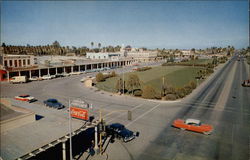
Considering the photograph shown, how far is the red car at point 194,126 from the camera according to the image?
26.8 meters

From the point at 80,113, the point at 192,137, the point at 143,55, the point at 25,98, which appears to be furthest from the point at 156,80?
the point at 143,55

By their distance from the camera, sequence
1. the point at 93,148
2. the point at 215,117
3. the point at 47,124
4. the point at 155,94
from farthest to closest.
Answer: the point at 155,94, the point at 215,117, the point at 93,148, the point at 47,124

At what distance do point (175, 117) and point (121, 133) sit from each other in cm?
1258

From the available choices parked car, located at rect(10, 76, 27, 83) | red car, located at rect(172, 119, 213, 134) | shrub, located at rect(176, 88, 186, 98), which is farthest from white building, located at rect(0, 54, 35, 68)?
red car, located at rect(172, 119, 213, 134)

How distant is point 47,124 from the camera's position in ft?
67.0

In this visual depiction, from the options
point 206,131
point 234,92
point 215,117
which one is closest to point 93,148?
point 206,131

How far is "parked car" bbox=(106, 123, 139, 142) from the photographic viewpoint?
24.9m

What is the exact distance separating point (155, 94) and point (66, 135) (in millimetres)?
30771

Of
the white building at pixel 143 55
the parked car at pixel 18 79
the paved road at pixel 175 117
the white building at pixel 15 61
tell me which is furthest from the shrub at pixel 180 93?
the white building at pixel 143 55

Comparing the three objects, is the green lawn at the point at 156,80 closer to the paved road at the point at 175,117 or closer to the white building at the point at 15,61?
the paved road at the point at 175,117

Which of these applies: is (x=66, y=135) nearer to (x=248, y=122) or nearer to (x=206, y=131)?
(x=206, y=131)

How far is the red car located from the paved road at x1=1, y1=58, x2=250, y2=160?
28.7 inches

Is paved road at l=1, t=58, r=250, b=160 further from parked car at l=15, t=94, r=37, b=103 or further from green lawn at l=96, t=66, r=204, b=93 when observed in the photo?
green lawn at l=96, t=66, r=204, b=93

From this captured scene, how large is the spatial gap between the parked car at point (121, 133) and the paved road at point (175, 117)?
A: 766 millimetres
